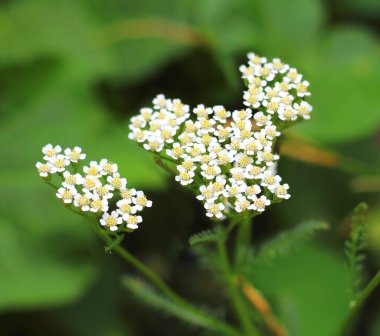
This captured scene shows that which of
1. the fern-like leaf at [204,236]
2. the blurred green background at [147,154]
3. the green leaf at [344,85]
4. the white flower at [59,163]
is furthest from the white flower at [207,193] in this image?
the green leaf at [344,85]

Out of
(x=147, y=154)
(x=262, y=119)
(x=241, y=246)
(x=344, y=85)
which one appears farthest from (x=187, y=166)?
(x=344, y=85)

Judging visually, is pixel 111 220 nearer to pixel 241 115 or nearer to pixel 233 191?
pixel 233 191

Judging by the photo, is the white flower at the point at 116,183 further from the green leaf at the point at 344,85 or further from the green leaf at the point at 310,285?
the green leaf at the point at 344,85

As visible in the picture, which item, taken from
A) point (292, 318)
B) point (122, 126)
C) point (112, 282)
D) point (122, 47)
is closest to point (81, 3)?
point (122, 47)

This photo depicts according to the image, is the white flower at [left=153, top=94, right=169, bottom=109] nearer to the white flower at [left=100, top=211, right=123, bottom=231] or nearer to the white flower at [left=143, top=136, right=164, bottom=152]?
the white flower at [left=143, top=136, right=164, bottom=152]

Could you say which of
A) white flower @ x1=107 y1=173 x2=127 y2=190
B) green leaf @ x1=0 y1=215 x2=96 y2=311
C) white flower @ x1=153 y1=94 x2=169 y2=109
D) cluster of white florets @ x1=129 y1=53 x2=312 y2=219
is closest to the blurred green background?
green leaf @ x1=0 y1=215 x2=96 y2=311

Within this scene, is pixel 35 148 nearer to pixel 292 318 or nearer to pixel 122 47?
pixel 122 47
